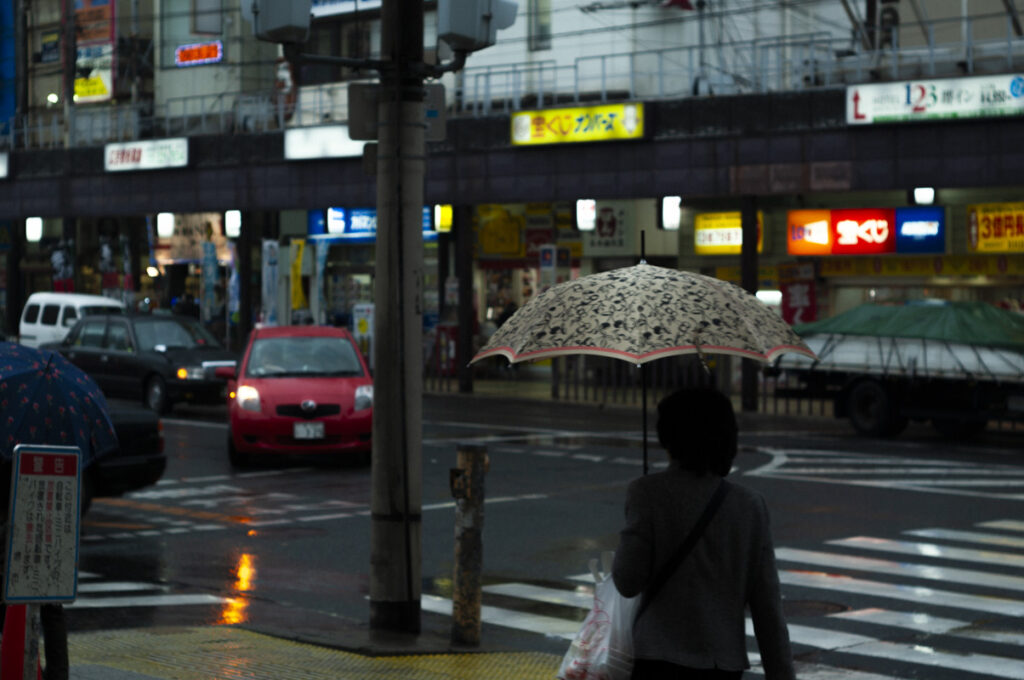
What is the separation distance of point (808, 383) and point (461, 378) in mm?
10739

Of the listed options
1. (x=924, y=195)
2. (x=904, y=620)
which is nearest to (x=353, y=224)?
(x=924, y=195)

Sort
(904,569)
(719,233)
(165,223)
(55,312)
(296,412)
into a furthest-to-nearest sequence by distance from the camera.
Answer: (165,223) < (55,312) < (719,233) < (296,412) < (904,569)

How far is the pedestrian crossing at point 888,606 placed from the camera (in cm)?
890

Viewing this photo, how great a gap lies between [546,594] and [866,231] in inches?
856

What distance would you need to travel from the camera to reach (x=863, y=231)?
31.3 metres

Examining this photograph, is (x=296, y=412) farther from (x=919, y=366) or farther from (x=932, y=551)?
(x=919, y=366)

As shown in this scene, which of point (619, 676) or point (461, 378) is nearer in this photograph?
point (619, 676)

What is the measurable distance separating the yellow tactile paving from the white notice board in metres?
1.69

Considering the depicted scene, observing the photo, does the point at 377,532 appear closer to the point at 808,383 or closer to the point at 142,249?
the point at 808,383

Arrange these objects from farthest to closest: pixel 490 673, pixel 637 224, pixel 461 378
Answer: pixel 637 224, pixel 461 378, pixel 490 673

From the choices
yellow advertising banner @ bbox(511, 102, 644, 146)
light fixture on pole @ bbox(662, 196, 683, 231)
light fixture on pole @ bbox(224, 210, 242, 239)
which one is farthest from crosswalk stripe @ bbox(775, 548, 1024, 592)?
light fixture on pole @ bbox(224, 210, 242, 239)

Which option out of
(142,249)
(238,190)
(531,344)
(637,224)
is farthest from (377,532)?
(142,249)

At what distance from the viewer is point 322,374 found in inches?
768

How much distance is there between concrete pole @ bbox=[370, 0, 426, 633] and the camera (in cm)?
918
